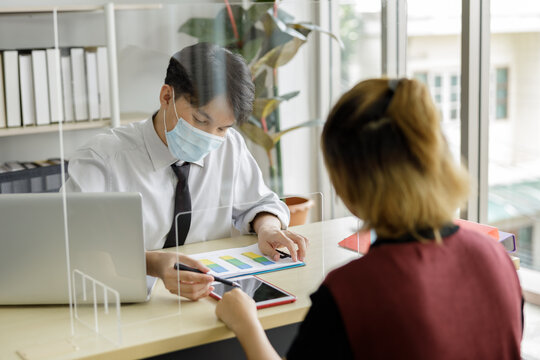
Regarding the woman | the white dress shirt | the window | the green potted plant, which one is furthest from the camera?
the window

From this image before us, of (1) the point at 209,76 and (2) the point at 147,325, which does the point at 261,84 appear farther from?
(2) the point at 147,325

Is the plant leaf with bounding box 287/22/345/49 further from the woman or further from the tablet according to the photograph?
the woman

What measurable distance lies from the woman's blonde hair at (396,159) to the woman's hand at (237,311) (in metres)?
0.42

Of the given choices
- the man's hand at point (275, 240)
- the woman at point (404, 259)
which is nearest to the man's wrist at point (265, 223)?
the man's hand at point (275, 240)

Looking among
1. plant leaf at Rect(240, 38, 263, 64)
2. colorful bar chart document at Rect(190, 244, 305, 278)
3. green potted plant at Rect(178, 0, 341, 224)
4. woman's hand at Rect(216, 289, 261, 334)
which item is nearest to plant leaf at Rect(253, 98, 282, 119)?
green potted plant at Rect(178, 0, 341, 224)

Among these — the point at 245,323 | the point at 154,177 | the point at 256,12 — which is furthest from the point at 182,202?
the point at 256,12

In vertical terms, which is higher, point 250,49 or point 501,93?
point 250,49

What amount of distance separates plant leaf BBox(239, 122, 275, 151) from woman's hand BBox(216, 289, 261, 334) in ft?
1.54

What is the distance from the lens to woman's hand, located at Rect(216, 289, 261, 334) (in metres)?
1.26

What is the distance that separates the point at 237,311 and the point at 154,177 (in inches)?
17.2

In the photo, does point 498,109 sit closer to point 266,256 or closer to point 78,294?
point 266,256

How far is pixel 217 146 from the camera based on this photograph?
1627 mm

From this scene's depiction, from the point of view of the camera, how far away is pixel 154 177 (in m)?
1.57

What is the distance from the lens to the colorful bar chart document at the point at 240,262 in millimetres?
1562
